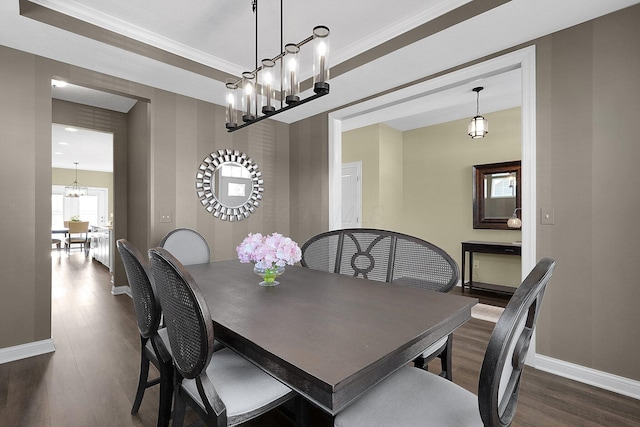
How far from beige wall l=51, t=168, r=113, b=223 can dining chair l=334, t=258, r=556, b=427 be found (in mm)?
12441

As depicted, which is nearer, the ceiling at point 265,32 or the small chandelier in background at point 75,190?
the ceiling at point 265,32

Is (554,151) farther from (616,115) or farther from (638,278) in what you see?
(638,278)

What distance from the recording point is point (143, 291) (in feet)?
4.63

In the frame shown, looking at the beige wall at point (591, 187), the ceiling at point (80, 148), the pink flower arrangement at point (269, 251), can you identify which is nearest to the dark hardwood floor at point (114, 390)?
the beige wall at point (591, 187)

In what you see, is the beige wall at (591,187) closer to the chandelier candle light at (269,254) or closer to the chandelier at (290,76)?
the chandelier at (290,76)

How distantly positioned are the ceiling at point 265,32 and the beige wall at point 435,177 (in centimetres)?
156

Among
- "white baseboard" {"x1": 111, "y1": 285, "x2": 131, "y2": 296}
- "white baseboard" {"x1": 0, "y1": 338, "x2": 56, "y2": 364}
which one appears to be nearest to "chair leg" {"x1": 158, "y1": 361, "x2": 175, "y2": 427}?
"white baseboard" {"x1": 0, "y1": 338, "x2": 56, "y2": 364}

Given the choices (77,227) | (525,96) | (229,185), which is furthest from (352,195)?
(77,227)

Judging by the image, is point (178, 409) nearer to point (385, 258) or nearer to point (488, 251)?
point (385, 258)

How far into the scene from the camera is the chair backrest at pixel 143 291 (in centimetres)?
135

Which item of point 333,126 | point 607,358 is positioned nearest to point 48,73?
point 333,126

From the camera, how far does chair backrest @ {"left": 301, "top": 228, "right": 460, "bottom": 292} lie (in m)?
1.82

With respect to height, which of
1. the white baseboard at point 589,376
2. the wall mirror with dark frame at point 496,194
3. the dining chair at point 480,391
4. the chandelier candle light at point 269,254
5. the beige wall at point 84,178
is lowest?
the white baseboard at point 589,376

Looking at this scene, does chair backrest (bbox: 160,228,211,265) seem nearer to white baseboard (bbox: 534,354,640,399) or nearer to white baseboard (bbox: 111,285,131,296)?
white baseboard (bbox: 111,285,131,296)
